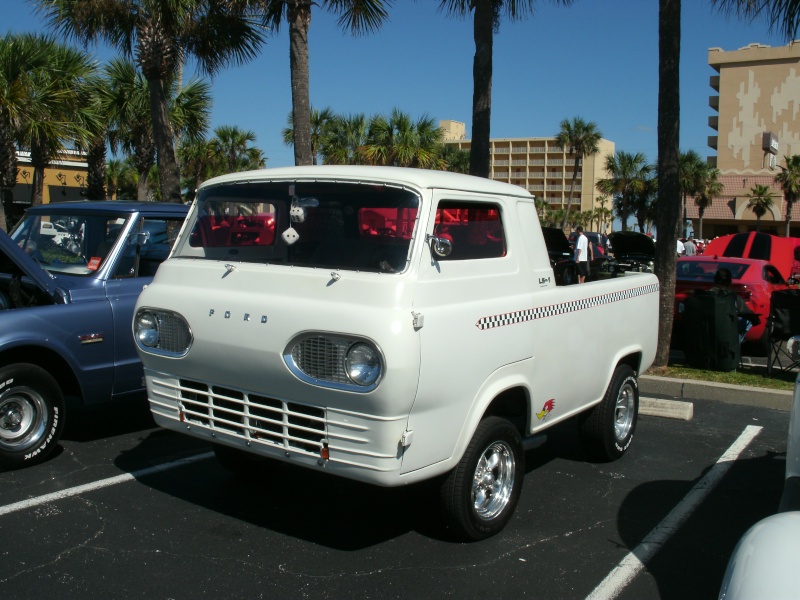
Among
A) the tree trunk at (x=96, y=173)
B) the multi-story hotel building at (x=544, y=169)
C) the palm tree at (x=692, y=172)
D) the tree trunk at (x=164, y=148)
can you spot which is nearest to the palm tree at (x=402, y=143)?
the tree trunk at (x=96, y=173)

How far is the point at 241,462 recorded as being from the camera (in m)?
5.38

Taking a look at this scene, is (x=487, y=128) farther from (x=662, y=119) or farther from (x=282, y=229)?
(x=282, y=229)

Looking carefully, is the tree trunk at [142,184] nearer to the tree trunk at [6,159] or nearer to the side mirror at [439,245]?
the tree trunk at [6,159]

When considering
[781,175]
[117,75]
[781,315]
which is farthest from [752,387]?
[781,175]

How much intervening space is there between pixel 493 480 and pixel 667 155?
247 inches

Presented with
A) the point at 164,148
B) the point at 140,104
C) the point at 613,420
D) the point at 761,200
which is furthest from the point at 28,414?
the point at 761,200

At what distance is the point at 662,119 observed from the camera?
9516 millimetres

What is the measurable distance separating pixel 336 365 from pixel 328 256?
78 centimetres

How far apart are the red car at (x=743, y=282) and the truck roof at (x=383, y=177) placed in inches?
282

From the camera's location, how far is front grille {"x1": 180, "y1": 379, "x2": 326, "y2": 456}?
408 centimetres

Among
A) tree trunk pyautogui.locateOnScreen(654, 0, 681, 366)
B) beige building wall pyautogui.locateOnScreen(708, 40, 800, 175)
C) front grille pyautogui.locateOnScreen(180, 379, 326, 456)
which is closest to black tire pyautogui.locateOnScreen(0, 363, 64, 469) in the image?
front grille pyautogui.locateOnScreen(180, 379, 326, 456)

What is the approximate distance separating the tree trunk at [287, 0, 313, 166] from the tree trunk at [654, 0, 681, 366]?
208 inches

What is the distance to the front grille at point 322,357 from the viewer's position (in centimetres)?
392

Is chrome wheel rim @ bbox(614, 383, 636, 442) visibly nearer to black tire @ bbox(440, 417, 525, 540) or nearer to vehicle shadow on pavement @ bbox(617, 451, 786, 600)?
vehicle shadow on pavement @ bbox(617, 451, 786, 600)
